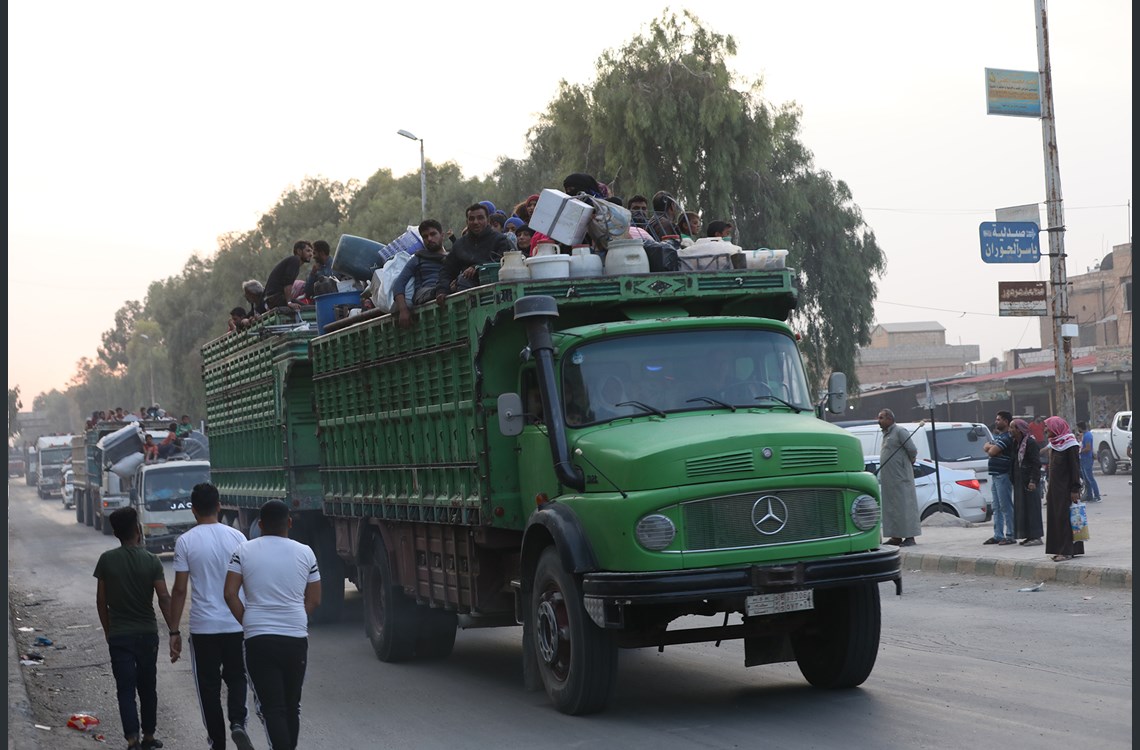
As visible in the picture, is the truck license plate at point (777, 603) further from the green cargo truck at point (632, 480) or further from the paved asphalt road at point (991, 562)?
the paved asphalt road at point (991, 562)

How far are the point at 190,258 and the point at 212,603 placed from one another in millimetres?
72496

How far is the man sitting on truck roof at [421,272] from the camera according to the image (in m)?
11.9

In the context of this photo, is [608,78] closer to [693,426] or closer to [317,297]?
[317,297]

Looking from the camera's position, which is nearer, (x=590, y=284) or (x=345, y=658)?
(x=590, y=284)

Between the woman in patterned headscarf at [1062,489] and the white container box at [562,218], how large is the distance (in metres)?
7.95

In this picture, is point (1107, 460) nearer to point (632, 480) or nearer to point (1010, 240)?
point (1010, 240)

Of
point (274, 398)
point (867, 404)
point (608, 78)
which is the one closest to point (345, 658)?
point (274, 398)

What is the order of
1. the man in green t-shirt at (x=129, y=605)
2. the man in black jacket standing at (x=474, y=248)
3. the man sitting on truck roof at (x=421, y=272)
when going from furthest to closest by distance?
the man sitting on truck roof at (x=421, y=272) → the man in black jacket standing at (x=474, y=248) → the man in green t-shirt at (x=129, y=605)

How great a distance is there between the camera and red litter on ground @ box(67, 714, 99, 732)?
10516 millimetres

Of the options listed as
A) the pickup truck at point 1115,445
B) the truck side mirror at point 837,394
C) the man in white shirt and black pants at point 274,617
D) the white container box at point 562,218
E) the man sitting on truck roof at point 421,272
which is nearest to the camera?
the man in white shirt and black pants at point 274,617

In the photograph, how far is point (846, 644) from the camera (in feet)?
30.8

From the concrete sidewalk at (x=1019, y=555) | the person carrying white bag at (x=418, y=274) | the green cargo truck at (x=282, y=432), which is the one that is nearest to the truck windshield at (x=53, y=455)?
the concrete sidewalk at (x=1019, y=555)

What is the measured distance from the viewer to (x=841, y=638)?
372 inches

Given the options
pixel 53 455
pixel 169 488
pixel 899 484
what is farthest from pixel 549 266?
pixel 53 455
